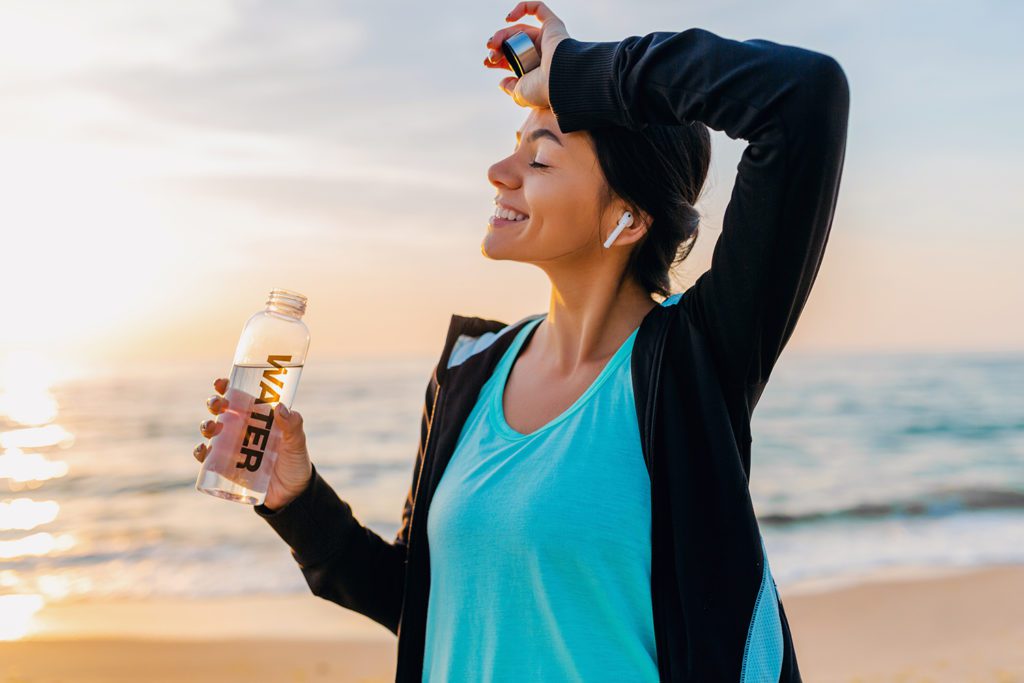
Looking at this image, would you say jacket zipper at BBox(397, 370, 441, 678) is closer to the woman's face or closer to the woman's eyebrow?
the woman's face

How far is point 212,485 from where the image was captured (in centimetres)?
199

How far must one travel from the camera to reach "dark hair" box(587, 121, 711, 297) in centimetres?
208

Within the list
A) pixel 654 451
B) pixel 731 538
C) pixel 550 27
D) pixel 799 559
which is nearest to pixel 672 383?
pixel 654 451

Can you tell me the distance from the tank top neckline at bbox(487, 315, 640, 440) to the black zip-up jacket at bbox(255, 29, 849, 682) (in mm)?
63

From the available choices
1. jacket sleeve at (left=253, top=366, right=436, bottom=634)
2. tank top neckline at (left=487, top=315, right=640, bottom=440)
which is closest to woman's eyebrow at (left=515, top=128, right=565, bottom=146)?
tank top neckline at (left=487, top=315, right=640, bottom=440)

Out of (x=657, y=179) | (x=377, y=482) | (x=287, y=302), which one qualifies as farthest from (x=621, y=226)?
(x=377, y=482)

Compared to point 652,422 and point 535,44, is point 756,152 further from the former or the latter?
point 535,44

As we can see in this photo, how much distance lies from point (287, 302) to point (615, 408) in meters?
0.72

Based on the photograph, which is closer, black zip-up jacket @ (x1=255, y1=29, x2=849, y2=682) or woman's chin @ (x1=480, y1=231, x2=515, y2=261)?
black zip-up jacket @ (x1=255, y1=29, x2=849, y2=682)

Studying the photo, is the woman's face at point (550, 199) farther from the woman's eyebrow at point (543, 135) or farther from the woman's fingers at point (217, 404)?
the woman's fingers at point (217, 404)

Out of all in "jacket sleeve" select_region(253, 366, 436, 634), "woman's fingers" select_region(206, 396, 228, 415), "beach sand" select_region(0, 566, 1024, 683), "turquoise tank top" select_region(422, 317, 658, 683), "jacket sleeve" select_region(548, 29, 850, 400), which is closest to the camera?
"jacket sleeve" select_region(548, 29, 850, 400)

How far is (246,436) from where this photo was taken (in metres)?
1.99

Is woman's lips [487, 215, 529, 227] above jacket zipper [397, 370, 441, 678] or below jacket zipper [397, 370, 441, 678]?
above

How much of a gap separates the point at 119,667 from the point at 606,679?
17.0 feet
